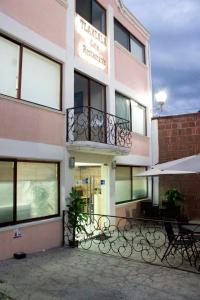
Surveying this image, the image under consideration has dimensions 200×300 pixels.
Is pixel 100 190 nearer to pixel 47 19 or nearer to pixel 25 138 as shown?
pixel 25 138

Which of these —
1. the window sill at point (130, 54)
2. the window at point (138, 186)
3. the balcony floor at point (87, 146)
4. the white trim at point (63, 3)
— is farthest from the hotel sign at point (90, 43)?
the window at point (138, 186)

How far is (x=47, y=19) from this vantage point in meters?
9.08

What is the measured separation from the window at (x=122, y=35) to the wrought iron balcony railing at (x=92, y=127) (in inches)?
144

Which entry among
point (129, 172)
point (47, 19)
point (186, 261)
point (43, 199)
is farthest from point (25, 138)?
point (129, 172)

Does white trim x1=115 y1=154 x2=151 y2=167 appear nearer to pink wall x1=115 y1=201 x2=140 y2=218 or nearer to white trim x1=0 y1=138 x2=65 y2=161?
pink wall x1=115 y1=201 x2=140 y2=218

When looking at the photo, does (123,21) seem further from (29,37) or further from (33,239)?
(33,239)

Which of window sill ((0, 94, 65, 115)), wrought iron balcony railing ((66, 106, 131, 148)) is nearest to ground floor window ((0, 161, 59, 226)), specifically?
wrought iron balcony railing ((66, 106, 131, 148))

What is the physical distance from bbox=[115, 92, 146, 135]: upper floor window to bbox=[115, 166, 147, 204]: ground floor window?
187 centimetres

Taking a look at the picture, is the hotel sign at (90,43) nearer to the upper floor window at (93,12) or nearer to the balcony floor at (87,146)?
the upper floor window at (93,12)

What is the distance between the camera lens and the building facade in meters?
7.78

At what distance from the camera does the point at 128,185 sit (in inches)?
524

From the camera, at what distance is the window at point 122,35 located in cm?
1306

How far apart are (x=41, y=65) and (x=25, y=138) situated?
88.8 inches

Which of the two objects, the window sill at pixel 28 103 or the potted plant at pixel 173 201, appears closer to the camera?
the window sill at pixel 28 103
